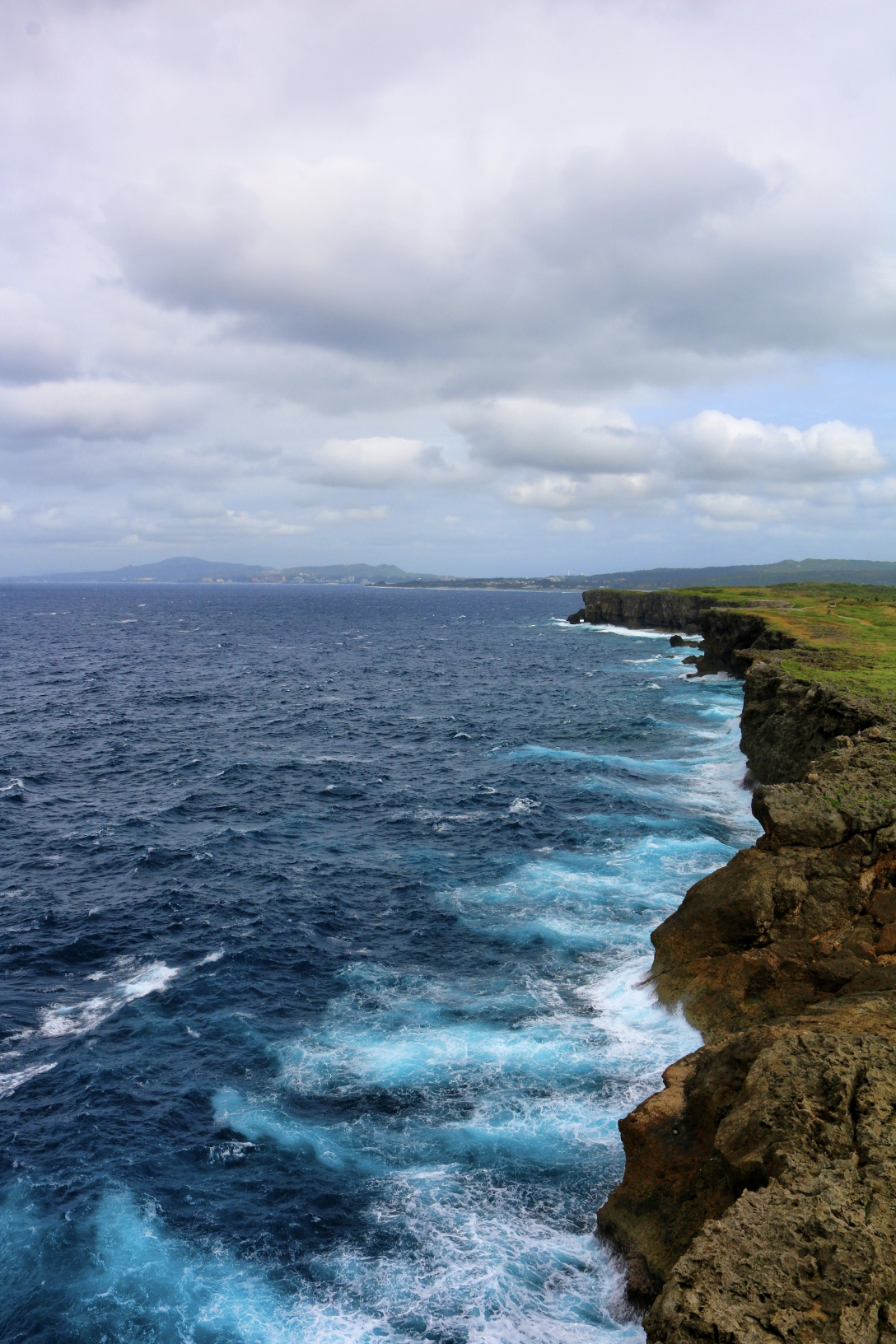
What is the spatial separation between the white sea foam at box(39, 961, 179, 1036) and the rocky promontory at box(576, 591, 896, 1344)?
23209mm

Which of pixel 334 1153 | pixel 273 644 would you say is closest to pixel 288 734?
pixel 334 1153

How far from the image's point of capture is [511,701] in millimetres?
105625

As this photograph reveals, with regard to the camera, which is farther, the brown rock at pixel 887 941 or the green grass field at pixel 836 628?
the green grass field at pixel 836 628

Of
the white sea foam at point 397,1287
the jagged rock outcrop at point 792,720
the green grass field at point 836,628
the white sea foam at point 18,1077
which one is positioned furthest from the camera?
the green grass field at point 836,628

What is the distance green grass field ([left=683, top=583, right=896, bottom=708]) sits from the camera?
5888 cm

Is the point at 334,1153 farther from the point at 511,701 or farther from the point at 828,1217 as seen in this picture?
the point at 511,701

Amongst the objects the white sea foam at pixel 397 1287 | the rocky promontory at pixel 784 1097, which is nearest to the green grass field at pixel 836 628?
the rocky promontory at pixel 784 1097

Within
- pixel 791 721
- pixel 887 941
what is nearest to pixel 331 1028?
pixel 887 941

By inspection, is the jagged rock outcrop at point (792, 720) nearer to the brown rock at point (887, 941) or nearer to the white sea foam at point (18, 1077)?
the brown rock at point (887, 941)

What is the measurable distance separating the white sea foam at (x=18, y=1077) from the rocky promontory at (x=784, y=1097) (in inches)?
883

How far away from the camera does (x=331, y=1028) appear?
110 feet

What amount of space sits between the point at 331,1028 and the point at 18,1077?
12327 millimetres

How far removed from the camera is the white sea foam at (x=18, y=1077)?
97.2 feet

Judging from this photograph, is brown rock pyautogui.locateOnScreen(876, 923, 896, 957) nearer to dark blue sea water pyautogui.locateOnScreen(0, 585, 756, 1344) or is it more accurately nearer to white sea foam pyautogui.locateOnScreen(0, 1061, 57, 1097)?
dark blue sea water pyautogui.locateOnScreen(0, 585, 756, 1344)
